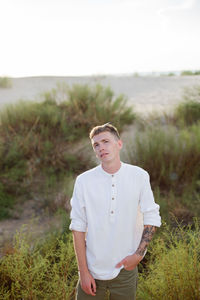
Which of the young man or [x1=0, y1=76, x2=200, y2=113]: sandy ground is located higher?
the young man

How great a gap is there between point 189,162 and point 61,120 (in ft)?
11.2

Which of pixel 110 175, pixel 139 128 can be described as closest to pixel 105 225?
pixel 110 175

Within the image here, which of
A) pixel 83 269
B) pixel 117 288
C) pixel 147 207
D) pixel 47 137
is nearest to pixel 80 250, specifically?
pixel 83 269

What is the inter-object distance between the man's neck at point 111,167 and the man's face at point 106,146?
27mm

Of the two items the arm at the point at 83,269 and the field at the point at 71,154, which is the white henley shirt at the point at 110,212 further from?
the field at the point at 71,154

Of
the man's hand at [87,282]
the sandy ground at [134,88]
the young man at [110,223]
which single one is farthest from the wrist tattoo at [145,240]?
the sandy ground at [134,88]

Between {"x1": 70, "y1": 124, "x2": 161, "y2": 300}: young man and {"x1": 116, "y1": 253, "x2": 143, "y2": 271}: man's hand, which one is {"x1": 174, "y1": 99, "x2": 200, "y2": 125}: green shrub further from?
{"x1": 116, "y1": 253, "x2": 143, "y2": 271}: man's hand

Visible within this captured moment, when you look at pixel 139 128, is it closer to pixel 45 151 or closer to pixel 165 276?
pixel 45 151

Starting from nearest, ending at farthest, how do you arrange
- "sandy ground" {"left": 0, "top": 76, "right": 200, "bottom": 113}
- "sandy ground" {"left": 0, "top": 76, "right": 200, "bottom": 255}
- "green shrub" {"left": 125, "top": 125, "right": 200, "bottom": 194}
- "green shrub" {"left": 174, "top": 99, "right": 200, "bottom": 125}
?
"green shrub" {"left": 125, "top": 125, "right": 200, "bottom": 194} → "green shrub" {"left": 174, "top": 99, "right": 200, "bottom": 125} → "sandy ground" {"left": 0, "top": 76, "right": 200, "bottom": 255} → "sandy ground" {"left": 0, "top": 76, "right": 200, "bottom": 113}

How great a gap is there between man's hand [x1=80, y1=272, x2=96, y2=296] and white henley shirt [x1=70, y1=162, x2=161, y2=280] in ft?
0.15

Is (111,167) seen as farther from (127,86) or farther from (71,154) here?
(127,86)

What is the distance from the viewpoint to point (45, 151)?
833 cm

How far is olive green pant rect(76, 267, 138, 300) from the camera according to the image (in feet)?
7.17

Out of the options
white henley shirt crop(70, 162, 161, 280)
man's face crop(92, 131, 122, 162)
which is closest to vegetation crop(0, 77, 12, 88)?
man's face crop(92, 131, 122, 162)
